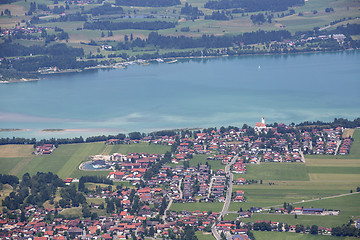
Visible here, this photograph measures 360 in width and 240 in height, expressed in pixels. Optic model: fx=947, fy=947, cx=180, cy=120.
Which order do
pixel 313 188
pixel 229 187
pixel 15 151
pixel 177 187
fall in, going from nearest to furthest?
1. pixel 313 188
2. pixel 229 187
3. pixel 177 187
4. pixel 15 151

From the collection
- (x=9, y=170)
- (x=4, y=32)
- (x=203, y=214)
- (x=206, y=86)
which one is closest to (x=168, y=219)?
(x=203, y=214)

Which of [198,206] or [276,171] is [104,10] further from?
[198,206]

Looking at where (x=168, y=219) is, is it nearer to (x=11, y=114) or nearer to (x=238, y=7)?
(x=11, y=114)

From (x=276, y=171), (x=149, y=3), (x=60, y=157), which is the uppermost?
(x=149, y=3)

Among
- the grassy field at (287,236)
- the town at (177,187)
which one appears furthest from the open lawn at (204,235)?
the grassy field at (287,236)

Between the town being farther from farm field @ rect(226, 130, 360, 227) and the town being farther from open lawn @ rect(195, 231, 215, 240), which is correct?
farm field @ rect(226, 130, 360, 227)

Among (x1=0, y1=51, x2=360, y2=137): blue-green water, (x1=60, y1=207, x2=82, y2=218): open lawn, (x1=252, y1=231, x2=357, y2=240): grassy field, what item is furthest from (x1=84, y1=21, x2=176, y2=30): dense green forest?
(x1=252, y1=231, x2=357, y2=240): grassy field

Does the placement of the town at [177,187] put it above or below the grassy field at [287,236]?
above

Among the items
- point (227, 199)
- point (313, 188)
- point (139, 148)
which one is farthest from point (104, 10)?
point (227, 199)

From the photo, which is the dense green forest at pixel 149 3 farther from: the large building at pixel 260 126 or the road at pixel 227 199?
the road at pixel 227 199
